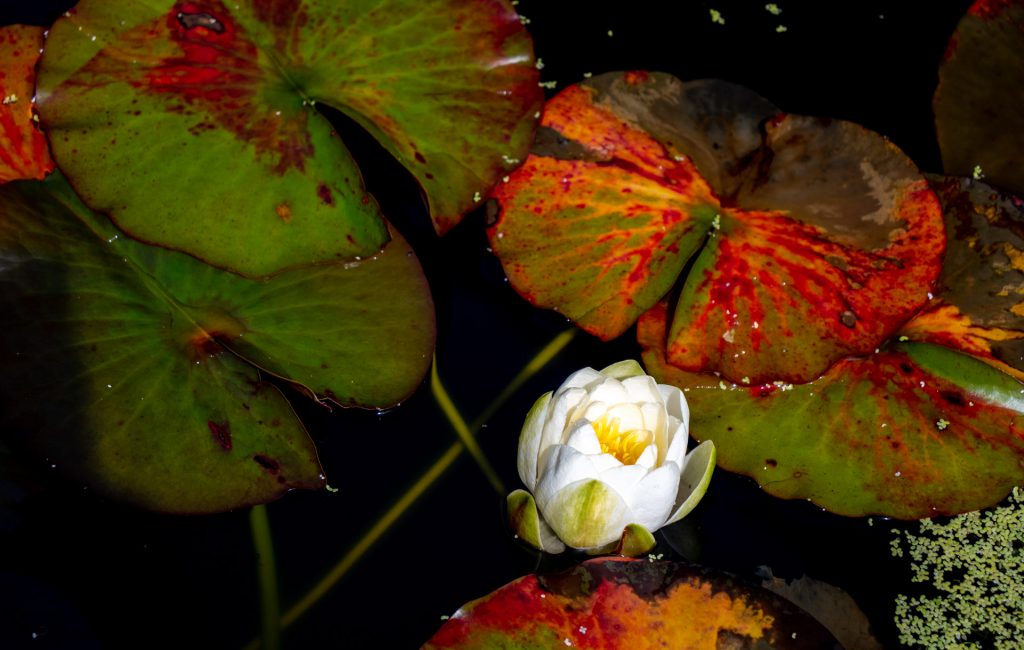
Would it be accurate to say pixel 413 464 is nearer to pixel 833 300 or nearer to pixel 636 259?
pixel 636 259

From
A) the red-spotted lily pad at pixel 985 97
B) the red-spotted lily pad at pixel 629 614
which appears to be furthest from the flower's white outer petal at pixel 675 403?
the red-spotted lily pad at pixel 985 97

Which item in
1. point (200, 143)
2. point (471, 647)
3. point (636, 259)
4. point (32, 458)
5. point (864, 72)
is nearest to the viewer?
point (471, 647)

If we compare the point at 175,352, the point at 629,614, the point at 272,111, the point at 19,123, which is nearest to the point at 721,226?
the point at 629,614

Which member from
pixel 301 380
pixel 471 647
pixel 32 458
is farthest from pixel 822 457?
pixel 32 458

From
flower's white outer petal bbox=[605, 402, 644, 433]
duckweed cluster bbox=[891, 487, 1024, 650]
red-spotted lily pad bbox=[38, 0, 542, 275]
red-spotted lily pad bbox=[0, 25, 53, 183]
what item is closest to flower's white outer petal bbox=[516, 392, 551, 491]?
→ flower's white outer petal bbox=[605, 402, 644, 433]

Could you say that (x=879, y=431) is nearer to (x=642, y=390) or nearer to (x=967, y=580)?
(x=967, y=580)

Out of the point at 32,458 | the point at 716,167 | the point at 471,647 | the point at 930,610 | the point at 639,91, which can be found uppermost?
the point at 639,91

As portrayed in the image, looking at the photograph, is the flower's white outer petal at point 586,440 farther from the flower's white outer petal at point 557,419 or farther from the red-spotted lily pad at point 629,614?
the red-spotted lily pad at point 629,614
